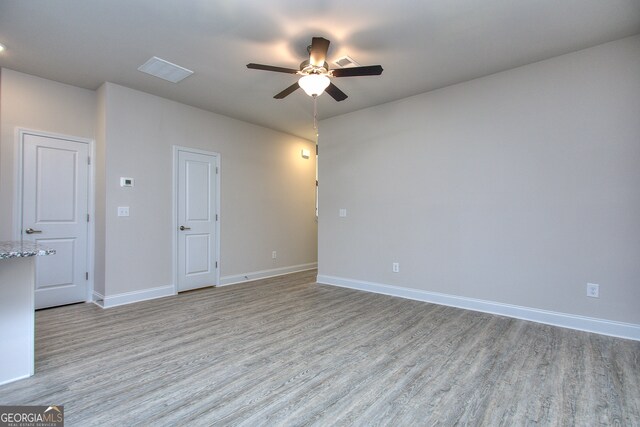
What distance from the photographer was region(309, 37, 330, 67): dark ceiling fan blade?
263 cm

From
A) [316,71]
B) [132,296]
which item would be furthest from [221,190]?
[316,71]

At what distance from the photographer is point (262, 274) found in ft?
18.2

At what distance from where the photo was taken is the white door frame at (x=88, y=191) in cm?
348

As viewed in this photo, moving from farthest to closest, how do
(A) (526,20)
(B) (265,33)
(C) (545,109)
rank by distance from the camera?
(C) (545,109), (B) (265,33), (A) (526,20)

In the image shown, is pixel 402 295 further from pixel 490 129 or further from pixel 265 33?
pixel 265 33

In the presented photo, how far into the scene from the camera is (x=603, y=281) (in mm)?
2947

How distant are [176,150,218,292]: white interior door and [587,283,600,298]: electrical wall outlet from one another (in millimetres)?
4674

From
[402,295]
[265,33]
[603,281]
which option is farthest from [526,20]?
[402,295]

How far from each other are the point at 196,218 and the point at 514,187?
4233 mm

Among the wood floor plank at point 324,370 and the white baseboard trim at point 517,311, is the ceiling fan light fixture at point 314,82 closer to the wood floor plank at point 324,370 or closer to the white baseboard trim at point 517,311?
the wood floor plank at point 324,370

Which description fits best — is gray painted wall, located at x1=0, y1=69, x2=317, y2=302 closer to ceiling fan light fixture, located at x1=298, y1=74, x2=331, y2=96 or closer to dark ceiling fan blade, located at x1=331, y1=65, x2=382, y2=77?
ceiling fan light fixture, located at x1=298, y1=74, x2=331, y2=96

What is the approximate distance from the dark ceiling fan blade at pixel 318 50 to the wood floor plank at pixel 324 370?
250cm

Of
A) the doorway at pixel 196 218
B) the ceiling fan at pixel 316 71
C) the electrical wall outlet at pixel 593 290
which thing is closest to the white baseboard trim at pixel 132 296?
the doorway at pixel 196 218

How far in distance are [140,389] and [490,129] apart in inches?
162
